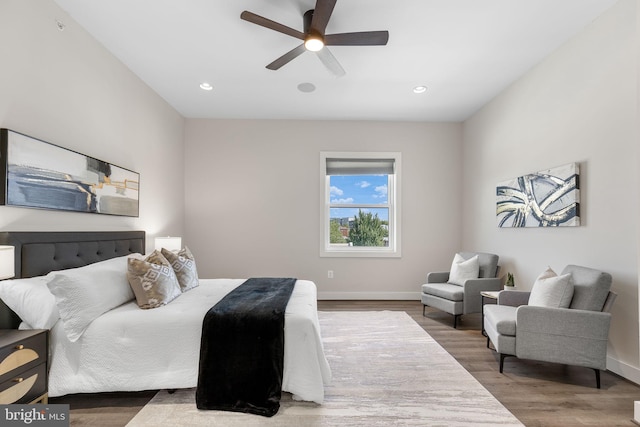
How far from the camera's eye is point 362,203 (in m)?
5.30

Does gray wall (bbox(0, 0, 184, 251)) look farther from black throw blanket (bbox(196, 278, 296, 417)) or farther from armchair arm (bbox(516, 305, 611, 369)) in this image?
armchair arm (bbox(516, 305, 611, 369))

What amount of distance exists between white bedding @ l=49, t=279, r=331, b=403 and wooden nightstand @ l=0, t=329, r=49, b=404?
0.13 m

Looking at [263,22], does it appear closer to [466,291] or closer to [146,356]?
[146,356]

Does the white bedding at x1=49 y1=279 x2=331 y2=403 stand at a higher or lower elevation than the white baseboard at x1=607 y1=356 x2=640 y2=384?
higher

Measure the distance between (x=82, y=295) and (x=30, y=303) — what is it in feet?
0.94

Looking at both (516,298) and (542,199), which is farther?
(542,199)

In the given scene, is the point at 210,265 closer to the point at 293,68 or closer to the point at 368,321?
the point at 368,321

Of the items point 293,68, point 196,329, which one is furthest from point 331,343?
point 293,68

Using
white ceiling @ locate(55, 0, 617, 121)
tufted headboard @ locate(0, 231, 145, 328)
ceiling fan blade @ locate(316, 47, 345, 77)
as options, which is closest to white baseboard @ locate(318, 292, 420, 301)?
white ceiling @ locate(55, 0, 617, 121)

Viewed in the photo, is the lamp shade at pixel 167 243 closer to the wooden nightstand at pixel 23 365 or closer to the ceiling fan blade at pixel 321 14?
the wooden nightstand at pixel 23 365

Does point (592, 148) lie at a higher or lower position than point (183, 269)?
higher

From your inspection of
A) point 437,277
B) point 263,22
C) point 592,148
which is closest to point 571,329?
point 592,148

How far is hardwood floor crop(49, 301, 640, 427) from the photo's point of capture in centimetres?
199

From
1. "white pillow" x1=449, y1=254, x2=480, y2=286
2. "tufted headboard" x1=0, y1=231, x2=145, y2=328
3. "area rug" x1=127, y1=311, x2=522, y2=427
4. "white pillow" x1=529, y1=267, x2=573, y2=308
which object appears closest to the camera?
"area rug" x1=127, y1=311, x2=522, y2=427
